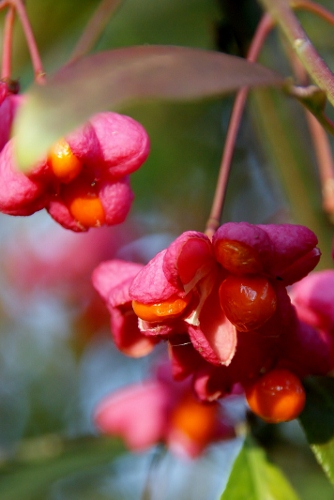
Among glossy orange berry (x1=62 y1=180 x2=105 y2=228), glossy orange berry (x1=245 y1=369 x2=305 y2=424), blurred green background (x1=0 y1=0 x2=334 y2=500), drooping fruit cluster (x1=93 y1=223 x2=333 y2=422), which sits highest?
glossy orange berry (x1=62 y1=180 x2=105 y2=228)

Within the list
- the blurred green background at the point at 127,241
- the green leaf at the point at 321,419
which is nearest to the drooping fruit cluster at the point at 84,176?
the green leaf at the point at 321,419

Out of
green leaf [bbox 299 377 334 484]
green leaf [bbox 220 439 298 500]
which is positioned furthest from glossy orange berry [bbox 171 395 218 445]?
green leaf [bbox 299 377 334 484]

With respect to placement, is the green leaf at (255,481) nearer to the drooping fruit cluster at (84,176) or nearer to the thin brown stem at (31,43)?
the drooping fruit cluster at (84,176)

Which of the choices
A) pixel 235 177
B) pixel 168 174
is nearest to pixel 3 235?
pixel 168 174

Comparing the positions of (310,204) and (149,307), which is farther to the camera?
(310,204)

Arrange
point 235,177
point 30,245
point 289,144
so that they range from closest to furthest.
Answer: point 289,144 → point 235,177 → point 30,245

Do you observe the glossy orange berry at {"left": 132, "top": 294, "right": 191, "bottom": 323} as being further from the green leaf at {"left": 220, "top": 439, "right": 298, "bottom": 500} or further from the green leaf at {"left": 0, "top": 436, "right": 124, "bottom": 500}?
the green leaf at {"left": 0, "top": 436, "right": 124, "bottom": 500}

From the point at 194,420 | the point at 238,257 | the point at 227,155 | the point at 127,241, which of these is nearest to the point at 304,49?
the point at 238,257

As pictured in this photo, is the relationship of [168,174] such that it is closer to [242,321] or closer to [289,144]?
[289,144]

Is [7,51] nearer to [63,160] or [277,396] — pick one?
[63,160]
